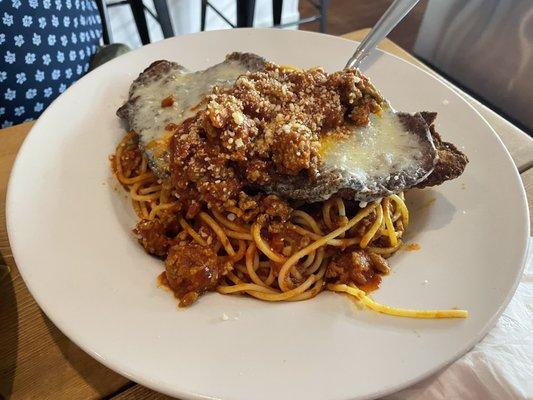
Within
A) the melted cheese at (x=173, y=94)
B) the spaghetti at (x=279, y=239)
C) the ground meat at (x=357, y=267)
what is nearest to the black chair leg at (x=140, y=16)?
the melted cheese at (x=173, y=94)

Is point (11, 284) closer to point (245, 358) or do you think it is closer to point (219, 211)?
point (219, 211)

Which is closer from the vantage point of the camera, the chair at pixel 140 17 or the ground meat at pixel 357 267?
the ground meat at pixel 357 267

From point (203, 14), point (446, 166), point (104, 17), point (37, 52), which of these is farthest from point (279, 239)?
point (203, 14)

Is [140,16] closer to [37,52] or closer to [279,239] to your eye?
[37,52]

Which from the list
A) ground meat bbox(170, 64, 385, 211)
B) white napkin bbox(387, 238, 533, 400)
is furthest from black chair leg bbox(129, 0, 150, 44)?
white napkin bbox(387, 238, 533, 400)

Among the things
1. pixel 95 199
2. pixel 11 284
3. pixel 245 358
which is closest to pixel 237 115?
pixel 95 199

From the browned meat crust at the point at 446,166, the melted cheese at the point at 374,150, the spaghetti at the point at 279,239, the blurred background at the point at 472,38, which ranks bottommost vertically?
the blurred background at the point at 472,38

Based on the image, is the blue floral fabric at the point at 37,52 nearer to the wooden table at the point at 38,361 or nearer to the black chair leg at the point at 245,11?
the wooden table at the point at 38,361

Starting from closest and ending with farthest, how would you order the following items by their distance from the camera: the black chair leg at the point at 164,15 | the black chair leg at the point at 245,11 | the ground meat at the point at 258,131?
the ground meat at the point at 258,131 < the black chair leg at the point at 164,15 < the black chair leg at the point at 245,11
